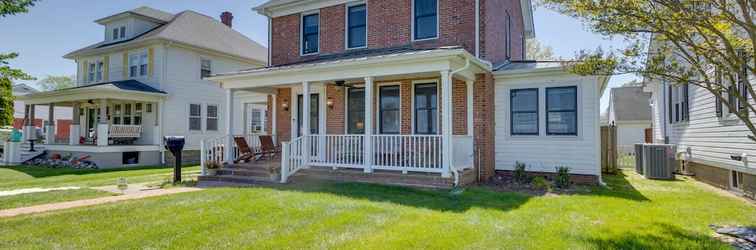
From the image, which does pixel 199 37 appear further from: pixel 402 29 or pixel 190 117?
pixel 402 29

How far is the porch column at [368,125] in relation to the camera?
9336mm

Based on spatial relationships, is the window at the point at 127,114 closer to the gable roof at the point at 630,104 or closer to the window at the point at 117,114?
the window at the point at 117,114

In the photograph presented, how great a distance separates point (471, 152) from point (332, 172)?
11.4 feet

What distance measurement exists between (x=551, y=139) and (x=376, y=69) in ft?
15.4

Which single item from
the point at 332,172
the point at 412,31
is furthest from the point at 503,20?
the point at 332,172

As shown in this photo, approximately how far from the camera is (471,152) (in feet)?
32.8

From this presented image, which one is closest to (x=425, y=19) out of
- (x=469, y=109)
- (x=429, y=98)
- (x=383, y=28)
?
(x=383, y=28)

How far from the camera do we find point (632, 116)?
27781 mm

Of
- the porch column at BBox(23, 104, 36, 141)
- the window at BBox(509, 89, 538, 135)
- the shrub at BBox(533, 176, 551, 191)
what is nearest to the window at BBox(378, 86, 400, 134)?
the window at BBox(509, 89, 538, 135)

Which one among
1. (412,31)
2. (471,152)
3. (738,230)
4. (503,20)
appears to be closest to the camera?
(738,230)

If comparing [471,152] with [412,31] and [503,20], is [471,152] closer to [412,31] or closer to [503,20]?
[412,31]

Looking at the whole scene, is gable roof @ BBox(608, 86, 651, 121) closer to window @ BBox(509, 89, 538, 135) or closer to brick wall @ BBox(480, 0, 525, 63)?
brick wall @ BBox(480, 0, 525, 63)

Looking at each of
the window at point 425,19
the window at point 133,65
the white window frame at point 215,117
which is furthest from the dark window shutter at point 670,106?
the window at point 133,65

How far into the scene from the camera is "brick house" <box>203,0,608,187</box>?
9359 millimetres
